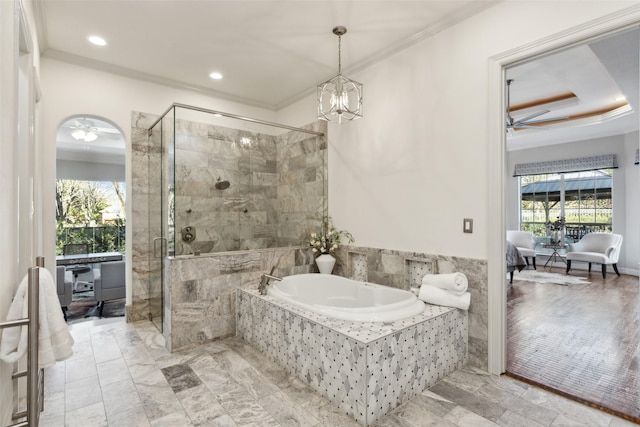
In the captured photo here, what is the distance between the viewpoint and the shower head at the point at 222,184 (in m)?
3.91

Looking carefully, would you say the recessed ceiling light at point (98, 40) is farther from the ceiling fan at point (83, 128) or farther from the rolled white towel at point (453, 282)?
the rolled white towel at point (453, 282)

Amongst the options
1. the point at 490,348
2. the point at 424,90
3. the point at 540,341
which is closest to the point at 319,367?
the point at 490,348

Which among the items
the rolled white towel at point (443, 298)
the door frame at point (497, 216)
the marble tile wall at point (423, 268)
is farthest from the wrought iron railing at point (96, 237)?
the door frame at point (497, 216)

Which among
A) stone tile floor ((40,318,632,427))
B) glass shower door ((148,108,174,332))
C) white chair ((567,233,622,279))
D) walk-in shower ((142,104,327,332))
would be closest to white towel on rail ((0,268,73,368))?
stone tile floor ((40,318,632,427))

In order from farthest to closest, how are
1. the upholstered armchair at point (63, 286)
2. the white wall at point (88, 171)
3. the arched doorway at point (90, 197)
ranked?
the white wall at point (88, 171)
the arched doorway at point (90, 197)
the upholstered armchair at point (63, 286)

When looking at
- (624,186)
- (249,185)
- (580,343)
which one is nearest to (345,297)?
(249,185)

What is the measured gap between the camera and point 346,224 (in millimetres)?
3699

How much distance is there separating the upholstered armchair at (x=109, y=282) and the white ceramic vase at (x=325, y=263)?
8.84 ft

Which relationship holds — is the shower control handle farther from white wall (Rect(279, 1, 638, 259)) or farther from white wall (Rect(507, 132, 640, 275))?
white wall (Rect(507, 132, 640, 275))

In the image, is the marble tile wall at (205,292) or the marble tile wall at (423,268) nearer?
the marble tile wall at (423,268)

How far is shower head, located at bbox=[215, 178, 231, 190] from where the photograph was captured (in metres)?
3.91

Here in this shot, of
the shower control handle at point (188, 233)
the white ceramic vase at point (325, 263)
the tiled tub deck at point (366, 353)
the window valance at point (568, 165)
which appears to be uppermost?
the window valance at point (568, 165)

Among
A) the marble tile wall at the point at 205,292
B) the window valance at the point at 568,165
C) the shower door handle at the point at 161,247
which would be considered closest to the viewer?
the marble tile wall at the point at 205,292

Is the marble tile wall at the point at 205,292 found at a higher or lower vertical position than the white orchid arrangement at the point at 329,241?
lower
